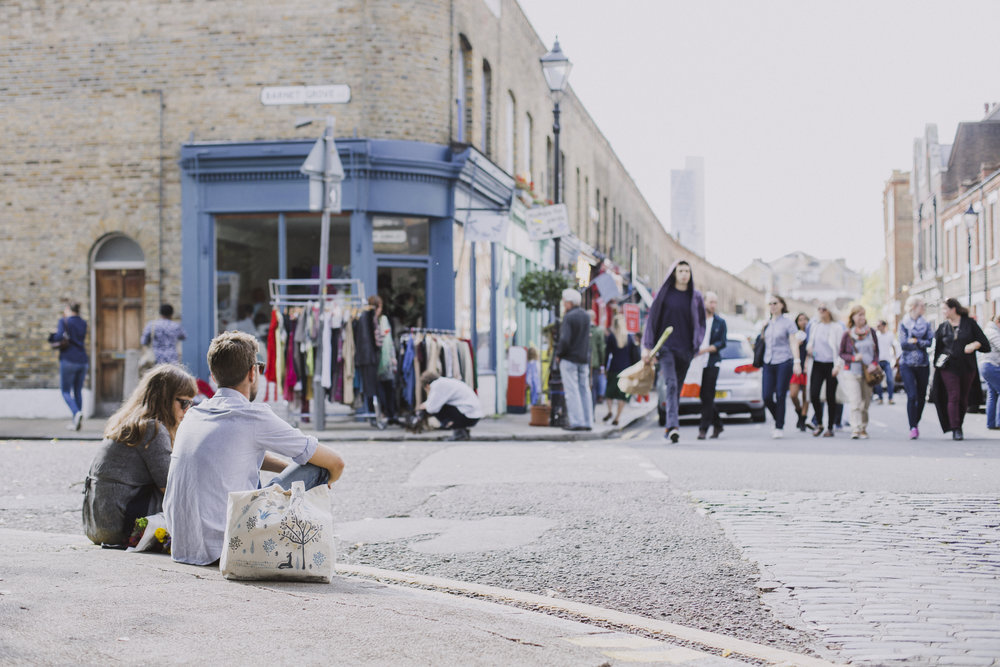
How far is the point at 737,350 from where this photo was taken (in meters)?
18.4

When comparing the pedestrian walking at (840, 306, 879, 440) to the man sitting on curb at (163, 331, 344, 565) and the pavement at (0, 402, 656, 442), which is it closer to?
the pavement at (0, 402, 656, 442)

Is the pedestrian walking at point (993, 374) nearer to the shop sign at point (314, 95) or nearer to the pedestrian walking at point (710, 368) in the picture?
the pedestrian walking at point (710, 368)

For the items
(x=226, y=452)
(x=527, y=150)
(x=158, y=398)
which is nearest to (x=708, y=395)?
(x=158, y=398)

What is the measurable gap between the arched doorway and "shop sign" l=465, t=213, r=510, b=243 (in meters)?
5.36

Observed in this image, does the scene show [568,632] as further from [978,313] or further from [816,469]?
[978,313]

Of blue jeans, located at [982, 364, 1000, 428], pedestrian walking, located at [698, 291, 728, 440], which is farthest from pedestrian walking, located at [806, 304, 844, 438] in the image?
blue jeans, located at [982, 364, 1000, 428]

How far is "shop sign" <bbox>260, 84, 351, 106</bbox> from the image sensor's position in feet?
57.3

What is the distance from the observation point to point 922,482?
8.98 meters

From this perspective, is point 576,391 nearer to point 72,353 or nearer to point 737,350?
point 737,350

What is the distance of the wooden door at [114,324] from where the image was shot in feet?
59.6

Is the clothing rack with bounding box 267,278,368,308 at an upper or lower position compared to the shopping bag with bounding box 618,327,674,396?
upper

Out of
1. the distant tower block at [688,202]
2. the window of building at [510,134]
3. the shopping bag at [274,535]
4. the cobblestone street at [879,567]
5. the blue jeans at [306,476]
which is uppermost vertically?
the distant tower block at [688,202]

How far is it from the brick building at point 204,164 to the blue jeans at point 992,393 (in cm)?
798

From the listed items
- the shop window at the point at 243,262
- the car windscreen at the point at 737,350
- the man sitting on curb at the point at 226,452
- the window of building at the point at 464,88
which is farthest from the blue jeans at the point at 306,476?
the window of building at the point at 464,88
